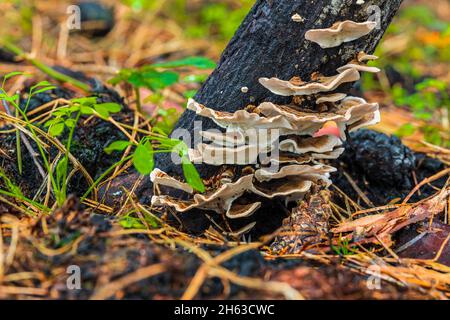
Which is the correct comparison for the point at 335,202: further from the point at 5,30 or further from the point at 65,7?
the point at 65,7

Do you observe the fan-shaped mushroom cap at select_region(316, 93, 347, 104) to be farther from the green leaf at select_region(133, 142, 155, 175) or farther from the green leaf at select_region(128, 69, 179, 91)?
the green leaf at select_region(128, 69, 179, 91)

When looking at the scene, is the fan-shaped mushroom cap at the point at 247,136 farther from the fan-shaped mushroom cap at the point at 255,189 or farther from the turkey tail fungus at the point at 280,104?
the fan-shaped mushroom cap at the point at 255,189

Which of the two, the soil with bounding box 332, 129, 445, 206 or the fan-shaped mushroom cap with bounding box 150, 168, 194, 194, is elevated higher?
the soil with bounding box 332, 129, 445, 206

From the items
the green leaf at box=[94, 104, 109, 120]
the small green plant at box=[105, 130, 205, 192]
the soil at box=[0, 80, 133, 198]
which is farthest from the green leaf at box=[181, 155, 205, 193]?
the soil at box=[0, 80, 133, 198]

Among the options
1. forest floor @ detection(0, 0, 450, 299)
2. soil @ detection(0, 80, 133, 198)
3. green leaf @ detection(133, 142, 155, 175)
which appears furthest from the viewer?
soil @ detection(0, 80, 133, 198)

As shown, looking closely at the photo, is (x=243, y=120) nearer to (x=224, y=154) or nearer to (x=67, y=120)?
(x=224, y=154)

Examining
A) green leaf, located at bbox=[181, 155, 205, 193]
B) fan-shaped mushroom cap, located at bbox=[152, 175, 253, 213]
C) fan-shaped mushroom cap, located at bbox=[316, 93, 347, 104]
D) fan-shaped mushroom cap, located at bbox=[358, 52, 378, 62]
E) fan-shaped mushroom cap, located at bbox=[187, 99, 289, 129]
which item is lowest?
fan-shaped mushroom cap, located at bbox=[152, 175, 253, 213]

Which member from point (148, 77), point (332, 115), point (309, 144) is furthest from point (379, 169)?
point (148, 77)
